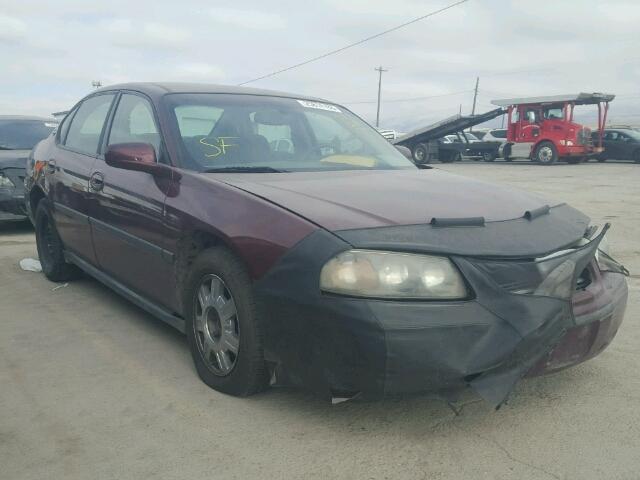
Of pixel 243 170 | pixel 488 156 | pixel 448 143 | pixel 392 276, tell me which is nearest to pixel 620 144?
pixel 488 156

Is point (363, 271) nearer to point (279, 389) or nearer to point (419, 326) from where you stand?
point (419, 326)

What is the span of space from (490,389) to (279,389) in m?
1.04

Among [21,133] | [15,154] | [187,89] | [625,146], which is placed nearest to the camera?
[187,89]

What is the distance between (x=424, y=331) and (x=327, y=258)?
0.44 metres

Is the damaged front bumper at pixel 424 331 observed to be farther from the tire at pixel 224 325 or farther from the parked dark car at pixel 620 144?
the parked dark car at pixel 620 144

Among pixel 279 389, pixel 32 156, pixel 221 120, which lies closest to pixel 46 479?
pixel 279 389

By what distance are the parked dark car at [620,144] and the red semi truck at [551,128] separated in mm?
544

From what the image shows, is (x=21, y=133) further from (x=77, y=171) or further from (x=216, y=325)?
(x=216, y=325)

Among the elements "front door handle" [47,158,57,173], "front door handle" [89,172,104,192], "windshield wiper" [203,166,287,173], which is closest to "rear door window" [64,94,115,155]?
"front door handle" [47,158,57,173]

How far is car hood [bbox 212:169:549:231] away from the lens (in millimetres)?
2561

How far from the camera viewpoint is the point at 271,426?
105 inches

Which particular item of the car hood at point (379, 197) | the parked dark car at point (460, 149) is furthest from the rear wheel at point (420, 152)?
the car hood at point (379, 197)

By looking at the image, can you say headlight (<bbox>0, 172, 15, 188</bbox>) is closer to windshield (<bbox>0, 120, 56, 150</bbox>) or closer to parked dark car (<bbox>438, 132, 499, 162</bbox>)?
windshield (<bbox>0, 120, 56, 150</bbox>)

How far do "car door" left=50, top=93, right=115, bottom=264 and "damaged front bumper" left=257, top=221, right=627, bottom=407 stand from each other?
2150 mm
